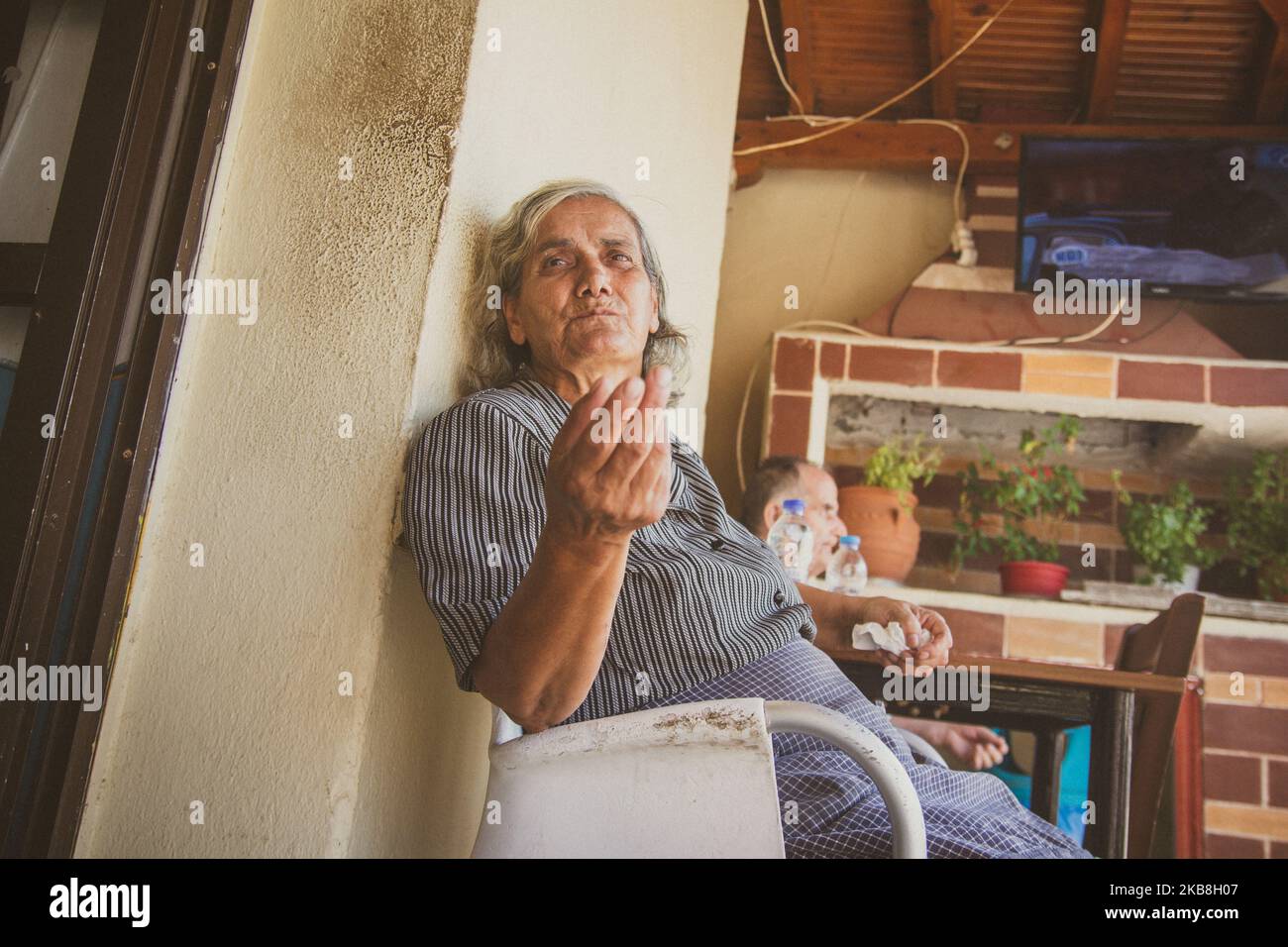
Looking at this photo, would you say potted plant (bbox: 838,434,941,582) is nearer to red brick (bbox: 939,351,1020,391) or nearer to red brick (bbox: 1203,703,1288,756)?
red brick (bbox: 939,351,1020,391)

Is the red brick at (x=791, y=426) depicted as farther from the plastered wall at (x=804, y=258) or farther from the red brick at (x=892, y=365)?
the plastered wall at (x=804, y=258)

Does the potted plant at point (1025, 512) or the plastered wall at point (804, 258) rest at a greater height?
the plastered wall at point (804, 258)

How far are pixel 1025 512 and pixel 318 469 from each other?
2.91 metres

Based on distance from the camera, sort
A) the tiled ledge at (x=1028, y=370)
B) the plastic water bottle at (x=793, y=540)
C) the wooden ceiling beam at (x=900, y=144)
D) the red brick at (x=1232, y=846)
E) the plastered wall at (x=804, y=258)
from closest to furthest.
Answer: the plastic water bottle at (x=793, y=540), the red brick at (x=1232, y=846), the tiled ledge at (x=1028, y=370), the wooden ceiling beam at (x=900, y=144), the plastered wall at (x=804, y=258)

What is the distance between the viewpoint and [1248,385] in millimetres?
3354

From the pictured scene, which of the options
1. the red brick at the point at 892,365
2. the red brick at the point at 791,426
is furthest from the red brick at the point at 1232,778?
the red brick at the point at 791,426

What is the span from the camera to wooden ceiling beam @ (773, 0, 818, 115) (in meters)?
3.54

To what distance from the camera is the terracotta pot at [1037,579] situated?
134 inches

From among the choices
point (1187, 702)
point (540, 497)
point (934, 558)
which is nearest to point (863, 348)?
point (934, 558)

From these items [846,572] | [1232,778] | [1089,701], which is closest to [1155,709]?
[1089,701]

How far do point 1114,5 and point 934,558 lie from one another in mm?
1900

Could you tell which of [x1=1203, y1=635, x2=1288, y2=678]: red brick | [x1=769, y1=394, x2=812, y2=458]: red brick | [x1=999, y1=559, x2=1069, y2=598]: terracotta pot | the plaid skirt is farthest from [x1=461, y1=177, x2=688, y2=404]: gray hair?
[x1=1203, y1=635, x2=1288, y2=678]: red brick

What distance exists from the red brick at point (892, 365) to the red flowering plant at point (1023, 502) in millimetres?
Answer: 393

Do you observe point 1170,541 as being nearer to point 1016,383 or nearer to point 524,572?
point 1016,383
